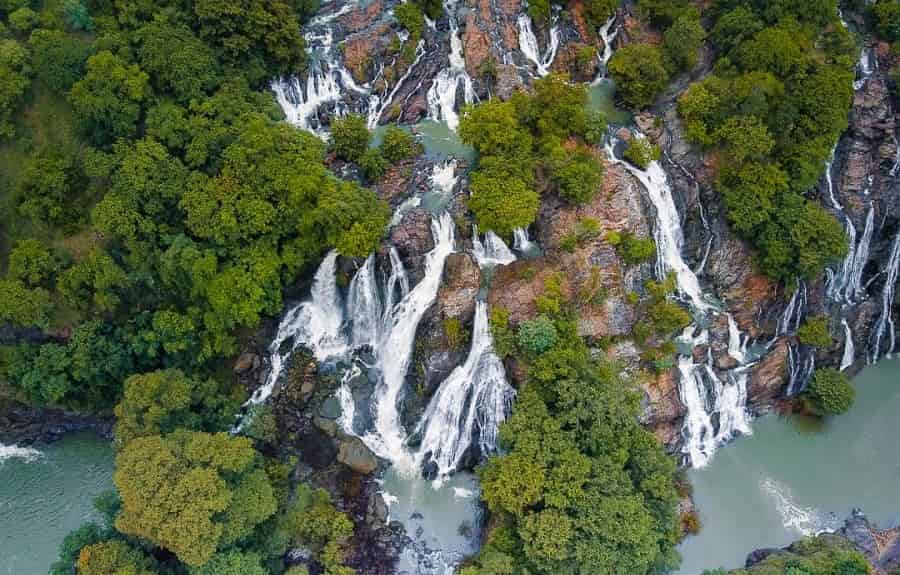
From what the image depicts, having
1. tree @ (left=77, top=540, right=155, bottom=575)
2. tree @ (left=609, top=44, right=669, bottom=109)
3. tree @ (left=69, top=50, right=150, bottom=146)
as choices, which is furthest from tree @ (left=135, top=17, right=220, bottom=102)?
tree @ (left=609, top=44, right=669, bottom=109)

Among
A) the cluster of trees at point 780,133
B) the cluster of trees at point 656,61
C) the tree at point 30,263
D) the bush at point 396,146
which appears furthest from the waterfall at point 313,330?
the cluster of trees at point 780,133

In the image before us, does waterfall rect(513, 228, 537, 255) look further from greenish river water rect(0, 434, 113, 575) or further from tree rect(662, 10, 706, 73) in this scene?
greenish river water rect(0, 434, 113, 575)

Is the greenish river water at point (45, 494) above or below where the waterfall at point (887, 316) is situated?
below

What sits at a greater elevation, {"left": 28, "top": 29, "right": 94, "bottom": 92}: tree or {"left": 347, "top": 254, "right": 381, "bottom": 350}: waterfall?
{"left": 28, "top": 29, "right": 94, "bottom": 92}: tree

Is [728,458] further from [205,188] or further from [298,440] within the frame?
[205,188]

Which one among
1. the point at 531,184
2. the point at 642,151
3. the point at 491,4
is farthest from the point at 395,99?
the point at 642,151

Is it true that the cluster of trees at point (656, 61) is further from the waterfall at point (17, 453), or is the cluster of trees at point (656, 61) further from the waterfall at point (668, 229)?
the waterfall at point (17, 453)
